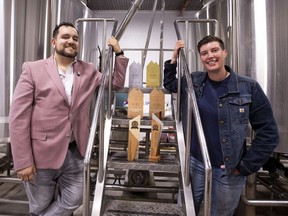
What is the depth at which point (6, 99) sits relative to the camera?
1.98 meters

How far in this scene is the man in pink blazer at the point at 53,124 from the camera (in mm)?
1312

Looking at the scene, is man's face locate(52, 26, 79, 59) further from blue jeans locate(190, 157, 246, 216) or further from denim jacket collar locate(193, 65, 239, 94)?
blue jeans locate(190, 157, 246, 216)

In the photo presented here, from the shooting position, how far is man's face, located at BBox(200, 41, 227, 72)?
4.17ft

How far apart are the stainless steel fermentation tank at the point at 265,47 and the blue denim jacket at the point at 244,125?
2.14 ft

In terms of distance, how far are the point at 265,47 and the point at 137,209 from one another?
4.88 ft

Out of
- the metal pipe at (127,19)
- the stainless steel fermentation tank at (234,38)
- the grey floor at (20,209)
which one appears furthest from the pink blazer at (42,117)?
the grey floor at (20,209)

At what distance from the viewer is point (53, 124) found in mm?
1353

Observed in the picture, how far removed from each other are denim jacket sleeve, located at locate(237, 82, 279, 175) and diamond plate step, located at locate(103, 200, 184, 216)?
434mm

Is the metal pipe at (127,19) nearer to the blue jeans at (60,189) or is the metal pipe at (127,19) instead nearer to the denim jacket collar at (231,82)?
the denim jacket collar at (231,82)

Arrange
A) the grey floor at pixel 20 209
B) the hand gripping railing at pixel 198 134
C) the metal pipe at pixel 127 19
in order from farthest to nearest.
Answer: the grey floor at pixel 20 209 < the metal pipe at pixel 127 19 < the hand gripping railing at pixel 198 134

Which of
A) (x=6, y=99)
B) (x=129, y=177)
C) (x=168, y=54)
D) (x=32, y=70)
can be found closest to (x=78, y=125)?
(x=32, y=70)

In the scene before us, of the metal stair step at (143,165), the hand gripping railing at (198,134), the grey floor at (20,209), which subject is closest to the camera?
the hand gripping railing at (198,134)

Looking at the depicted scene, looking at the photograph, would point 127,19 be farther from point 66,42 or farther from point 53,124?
point 53,124

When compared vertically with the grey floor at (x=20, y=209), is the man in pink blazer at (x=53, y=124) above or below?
above
